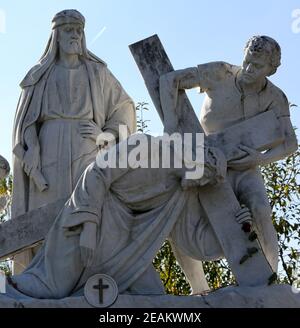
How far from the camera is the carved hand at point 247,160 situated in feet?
23.8

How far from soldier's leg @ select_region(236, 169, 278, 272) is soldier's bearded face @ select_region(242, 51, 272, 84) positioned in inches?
35.2

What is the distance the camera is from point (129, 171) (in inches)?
275

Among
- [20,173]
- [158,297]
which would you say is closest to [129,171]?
[158,297]

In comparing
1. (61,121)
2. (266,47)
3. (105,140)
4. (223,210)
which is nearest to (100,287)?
(223,210)

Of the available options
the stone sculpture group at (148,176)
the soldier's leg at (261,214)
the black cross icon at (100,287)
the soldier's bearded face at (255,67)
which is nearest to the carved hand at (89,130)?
the stone sculpture group at (148,176)

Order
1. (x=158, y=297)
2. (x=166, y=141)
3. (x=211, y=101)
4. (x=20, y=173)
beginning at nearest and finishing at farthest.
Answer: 1. (x=158, y=297)
2. (x=166, y=141)
3. (x=211, y=101)
4. (x=20, y=173)

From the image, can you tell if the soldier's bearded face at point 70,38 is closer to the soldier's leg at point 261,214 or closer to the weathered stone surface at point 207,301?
the soldier's leg at point 261,214

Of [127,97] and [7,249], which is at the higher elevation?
[127,97]

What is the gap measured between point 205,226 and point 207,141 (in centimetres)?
72

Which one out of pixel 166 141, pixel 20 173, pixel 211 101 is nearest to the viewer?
pixel 166 141

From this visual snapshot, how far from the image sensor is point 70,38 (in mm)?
8406

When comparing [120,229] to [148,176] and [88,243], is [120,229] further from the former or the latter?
[148,176]

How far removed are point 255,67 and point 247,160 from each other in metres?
0.82

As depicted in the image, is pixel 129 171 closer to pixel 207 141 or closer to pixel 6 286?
pixel 207 141
